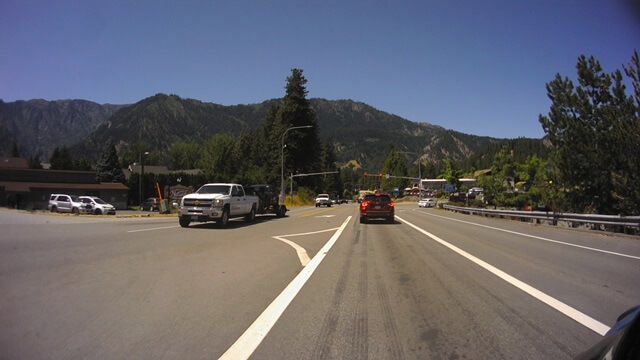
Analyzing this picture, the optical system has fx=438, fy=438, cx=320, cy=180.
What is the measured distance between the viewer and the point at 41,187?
61219 mm

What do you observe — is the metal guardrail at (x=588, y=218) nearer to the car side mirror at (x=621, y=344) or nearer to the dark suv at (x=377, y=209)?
the dark suv at (x=377, y=209)

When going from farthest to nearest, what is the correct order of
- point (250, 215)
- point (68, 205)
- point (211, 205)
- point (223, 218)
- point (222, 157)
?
point (222, 157) < point (68, 205) < point (250, 215) < point (223, 218) < point (211, 205)

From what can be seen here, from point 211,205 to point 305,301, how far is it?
13487 mm

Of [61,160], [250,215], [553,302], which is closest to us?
[553,302]

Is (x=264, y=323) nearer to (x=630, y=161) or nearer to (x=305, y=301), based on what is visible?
(x=305, y=301)

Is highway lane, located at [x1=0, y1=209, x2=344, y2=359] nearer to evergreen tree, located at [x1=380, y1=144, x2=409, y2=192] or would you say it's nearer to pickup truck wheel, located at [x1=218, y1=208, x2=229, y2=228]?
pickup truck wheel, located at [x1=218, y1=208, x2=229, y2=228]

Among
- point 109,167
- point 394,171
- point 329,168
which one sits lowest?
point 109,167

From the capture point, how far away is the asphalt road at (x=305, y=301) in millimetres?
4695

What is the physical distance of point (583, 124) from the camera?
24266 mm

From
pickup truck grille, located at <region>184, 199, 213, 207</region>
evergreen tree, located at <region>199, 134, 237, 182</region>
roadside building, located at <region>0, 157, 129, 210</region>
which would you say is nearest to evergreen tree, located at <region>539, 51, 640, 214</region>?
pickup truck grille, located at <region>184, 199, 213, 207</region>

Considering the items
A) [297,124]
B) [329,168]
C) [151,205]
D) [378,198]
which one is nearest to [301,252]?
[378,198]

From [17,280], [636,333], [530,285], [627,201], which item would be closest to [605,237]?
[627,201]

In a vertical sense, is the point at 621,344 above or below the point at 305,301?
above

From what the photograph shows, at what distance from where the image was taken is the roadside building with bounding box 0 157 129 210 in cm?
5444
